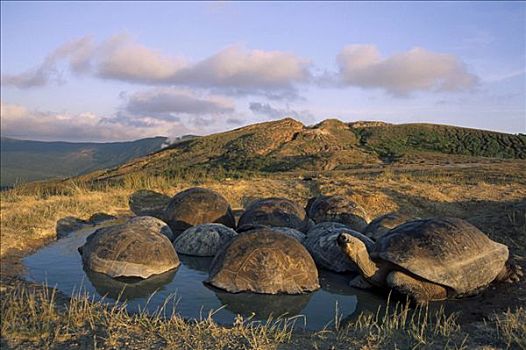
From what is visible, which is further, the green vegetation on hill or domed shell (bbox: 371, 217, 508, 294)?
the green vegetation on hill

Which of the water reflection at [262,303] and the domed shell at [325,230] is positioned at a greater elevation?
the domed shell at [325,230]

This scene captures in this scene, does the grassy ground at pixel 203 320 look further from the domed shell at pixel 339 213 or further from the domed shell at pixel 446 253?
the domed shell at pixel 339 213

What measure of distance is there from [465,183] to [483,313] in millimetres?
14842

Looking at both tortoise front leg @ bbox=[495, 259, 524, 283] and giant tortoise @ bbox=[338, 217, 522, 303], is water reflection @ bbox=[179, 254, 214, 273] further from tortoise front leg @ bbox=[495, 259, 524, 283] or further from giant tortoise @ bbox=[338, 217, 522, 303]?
tortoise front leg @ bbox=[495, 259, 524, 283]

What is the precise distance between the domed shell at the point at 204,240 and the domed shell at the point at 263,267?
2038 millimetres

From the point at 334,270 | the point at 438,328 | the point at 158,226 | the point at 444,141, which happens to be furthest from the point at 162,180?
the point at 444,141

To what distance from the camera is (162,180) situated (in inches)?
813

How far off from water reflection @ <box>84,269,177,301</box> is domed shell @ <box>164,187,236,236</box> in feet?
12.5

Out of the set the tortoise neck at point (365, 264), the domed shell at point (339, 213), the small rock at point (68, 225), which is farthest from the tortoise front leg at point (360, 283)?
the small rock at point (68, 225)

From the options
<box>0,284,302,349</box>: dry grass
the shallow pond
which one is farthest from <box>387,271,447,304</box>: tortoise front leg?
<box>0,284,302,349</box>: dry grass

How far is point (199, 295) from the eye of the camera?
25.6ft

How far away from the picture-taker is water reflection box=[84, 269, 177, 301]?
7809mm

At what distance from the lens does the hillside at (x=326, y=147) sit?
42.0 meters

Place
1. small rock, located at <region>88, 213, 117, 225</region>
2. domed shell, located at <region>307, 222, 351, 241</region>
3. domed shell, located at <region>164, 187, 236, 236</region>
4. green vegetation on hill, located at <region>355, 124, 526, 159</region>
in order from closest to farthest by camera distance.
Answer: domed shell, located at <region>307, 222, 351, 241</region>
domed shell, located at <region>164, 187, 236, 236</region>
small rock, located at <region>88, 213, 117, 225</region>
green vegetation on hill, located at <region>355, 124, 526, 159</region>
